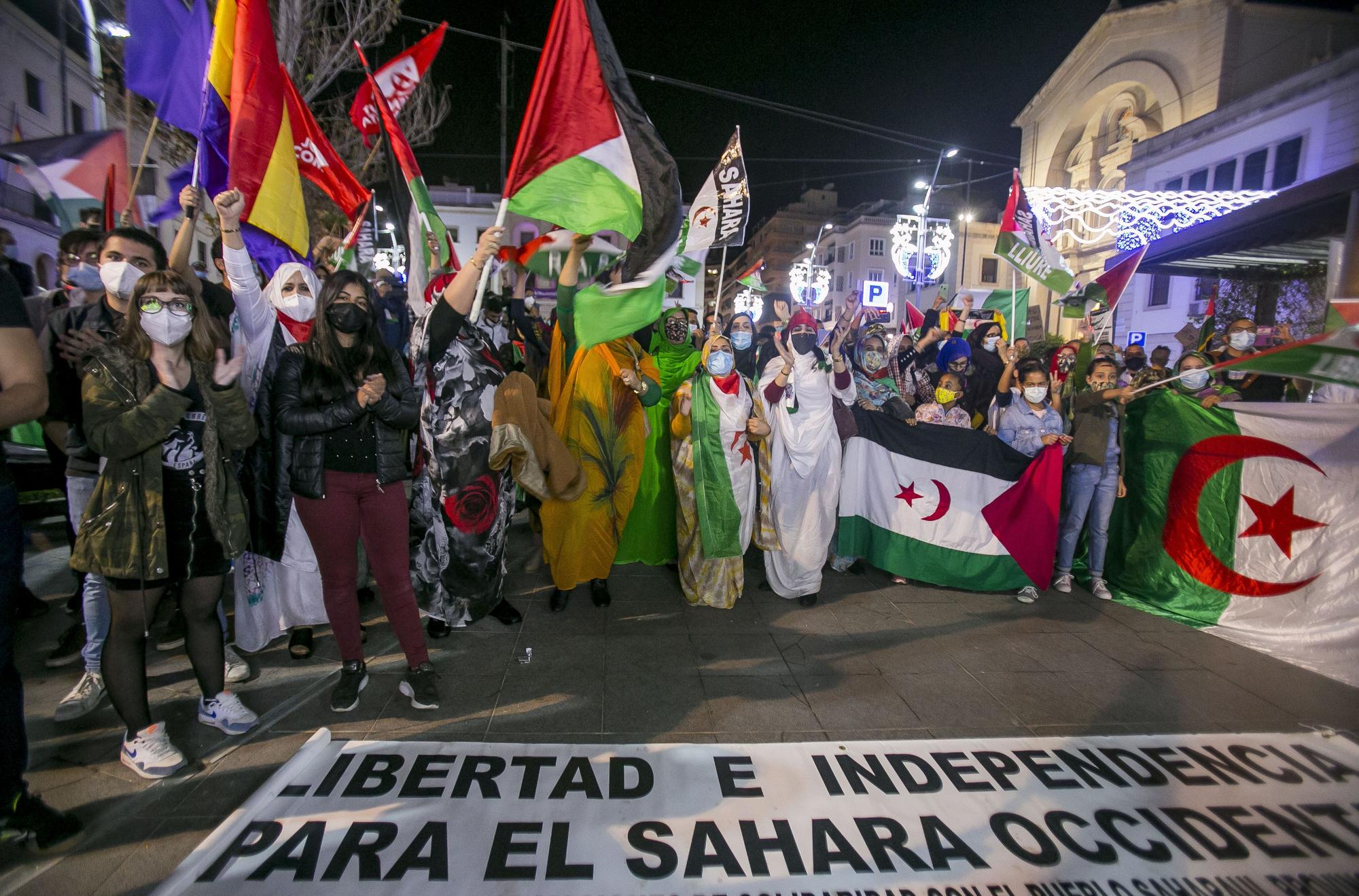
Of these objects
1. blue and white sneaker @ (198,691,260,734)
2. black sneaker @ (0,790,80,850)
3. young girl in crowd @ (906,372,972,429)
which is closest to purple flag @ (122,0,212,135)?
blue and white sneaker @ (198,691,260,734)

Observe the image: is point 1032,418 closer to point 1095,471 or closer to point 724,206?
point 1095,471

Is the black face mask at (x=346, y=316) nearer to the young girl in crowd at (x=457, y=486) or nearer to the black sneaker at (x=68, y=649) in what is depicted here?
the young girl in crowd at (x=457, y=486)

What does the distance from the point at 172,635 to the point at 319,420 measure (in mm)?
2015

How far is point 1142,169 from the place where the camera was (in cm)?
2403

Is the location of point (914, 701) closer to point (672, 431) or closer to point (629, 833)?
point (629, 833)

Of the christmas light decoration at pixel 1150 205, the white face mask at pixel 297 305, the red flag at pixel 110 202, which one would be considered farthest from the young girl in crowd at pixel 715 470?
the christmas light decoration at pixel 1150 205

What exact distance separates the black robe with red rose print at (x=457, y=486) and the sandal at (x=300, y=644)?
1.97 ft

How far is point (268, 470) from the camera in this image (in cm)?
312

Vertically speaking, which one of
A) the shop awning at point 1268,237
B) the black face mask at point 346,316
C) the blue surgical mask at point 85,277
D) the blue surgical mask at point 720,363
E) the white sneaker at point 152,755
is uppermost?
the shop awning at point 1268,237

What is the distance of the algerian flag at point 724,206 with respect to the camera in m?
4.60

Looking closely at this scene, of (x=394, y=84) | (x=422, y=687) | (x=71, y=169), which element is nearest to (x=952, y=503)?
(x=422, y=687)

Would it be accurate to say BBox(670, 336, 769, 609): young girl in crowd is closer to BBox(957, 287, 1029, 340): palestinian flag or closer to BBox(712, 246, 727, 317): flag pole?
BBox(712, 246, 727, 317): flag pole

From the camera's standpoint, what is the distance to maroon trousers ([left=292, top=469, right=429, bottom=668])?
2.84m

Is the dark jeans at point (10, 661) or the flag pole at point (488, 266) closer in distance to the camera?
the dark jeans at point (10, 661)
